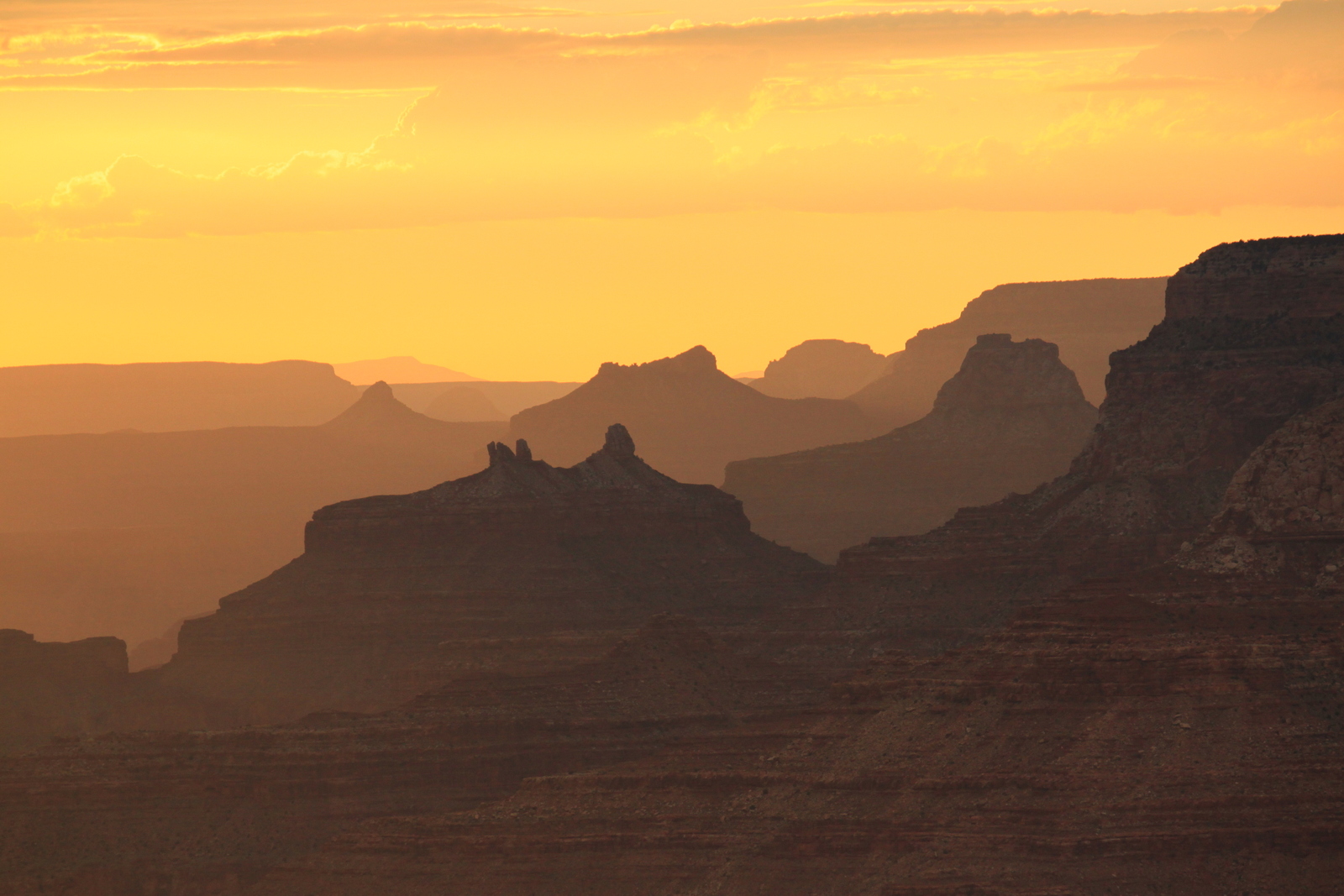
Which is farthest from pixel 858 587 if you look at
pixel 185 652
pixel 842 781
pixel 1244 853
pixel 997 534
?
pixel 1244 853

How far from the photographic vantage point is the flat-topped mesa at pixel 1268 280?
531ft

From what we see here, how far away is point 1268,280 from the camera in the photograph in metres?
Answer: 164

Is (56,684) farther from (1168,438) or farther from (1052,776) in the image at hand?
(1052,776)

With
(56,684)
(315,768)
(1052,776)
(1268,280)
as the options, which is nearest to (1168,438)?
(1268,280)

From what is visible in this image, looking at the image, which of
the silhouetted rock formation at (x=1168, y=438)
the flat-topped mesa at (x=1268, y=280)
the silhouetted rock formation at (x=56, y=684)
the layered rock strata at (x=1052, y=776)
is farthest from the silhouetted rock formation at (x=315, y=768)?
the silhouetted rock formation at (x=56, y=684)

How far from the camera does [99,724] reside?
7402 inches

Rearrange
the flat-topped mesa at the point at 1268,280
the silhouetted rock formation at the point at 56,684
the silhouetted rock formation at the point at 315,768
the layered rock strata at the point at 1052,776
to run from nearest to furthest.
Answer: the layered rock strata at the point at 1052,776
the silhouetted rock formation at the point at 315,768
the flat-topped mesa at the point at 1268,280
the silhouetted rock formation at the point at 56,684

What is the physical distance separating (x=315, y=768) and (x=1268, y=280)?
50.8 m

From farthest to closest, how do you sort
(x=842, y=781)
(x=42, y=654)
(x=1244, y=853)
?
(x=42, y=654)
(x=842, y=781)
(x=1244, y=853)

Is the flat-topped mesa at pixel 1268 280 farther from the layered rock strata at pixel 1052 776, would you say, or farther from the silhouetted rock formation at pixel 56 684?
the silhouetted rock formation at pixel 56 684

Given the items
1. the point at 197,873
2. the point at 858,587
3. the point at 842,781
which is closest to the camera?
the point at 842,781

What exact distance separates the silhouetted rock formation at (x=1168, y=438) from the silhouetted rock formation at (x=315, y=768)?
694 inches

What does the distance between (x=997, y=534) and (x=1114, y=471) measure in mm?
9456

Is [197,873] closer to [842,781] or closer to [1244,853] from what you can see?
[842,781]
